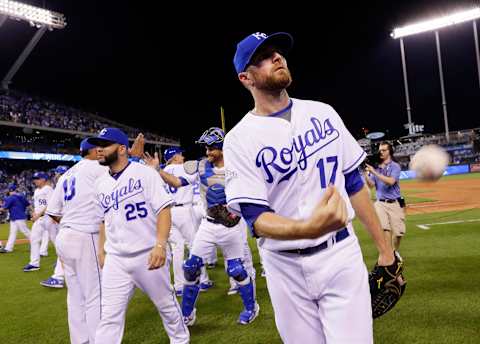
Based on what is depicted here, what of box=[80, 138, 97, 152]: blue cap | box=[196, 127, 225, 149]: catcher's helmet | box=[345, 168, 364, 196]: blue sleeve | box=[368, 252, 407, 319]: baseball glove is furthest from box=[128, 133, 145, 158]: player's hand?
box=[368, 252, 407, 319]: baseball glove

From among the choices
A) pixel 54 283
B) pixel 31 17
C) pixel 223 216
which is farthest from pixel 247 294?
pixel 31 17

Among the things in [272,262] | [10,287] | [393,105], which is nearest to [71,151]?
[10,287]

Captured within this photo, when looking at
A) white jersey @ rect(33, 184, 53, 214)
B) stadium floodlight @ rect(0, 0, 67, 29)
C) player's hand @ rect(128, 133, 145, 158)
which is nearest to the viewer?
player's hand @ rect(128, 133, 145, 158)

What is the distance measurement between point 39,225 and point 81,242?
20.8ft

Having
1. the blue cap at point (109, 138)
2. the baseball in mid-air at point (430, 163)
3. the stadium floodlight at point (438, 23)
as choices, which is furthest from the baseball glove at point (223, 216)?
the stadium floodlight at point (438, 23)

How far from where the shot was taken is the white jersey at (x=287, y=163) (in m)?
1.75

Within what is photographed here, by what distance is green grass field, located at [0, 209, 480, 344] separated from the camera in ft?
12.4

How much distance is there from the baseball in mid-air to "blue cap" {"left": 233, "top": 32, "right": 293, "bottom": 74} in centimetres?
250

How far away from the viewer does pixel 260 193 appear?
5.56 ft

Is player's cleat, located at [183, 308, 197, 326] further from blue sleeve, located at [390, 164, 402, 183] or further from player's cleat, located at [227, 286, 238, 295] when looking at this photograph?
blue sleeve, located at [390, 164, 402, 183]

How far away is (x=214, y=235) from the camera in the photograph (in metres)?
4.48

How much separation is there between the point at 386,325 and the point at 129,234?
2721 mm

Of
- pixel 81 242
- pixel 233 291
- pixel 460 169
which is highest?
pixel 81 242

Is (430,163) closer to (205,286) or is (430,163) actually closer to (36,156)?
(205,286)
